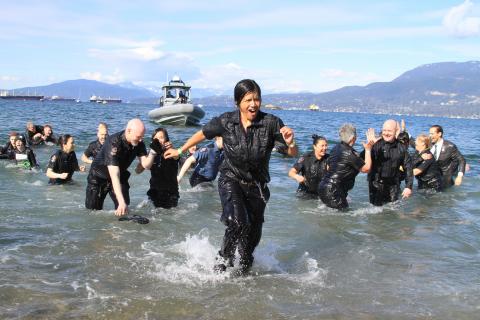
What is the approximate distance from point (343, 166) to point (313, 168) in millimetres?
1090

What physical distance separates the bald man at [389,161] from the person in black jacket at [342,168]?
385 mm

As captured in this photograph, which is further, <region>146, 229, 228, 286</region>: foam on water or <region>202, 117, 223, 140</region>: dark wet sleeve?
<region>146, 229, 228, 286</region>: foam on water

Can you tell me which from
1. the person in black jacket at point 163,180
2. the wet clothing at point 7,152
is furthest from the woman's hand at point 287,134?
the wet clothing at point 7,152

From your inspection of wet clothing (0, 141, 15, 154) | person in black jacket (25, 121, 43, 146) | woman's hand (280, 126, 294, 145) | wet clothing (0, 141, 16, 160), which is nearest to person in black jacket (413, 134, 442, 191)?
woman's hand (280, 126, 294, 145)

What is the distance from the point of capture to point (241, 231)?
16.8 feet

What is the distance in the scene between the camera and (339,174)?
894 cm

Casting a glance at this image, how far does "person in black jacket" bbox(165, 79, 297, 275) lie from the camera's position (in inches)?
195

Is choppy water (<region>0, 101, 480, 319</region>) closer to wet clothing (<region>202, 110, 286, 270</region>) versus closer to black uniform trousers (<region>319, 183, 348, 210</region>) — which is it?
black uniform trousers (<region>319, 183, 348, 210</region>)

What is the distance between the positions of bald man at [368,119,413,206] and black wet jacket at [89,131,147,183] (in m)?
4.29

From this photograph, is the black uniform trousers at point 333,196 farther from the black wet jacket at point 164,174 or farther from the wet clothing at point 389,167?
the black wet jacket at point 164,174

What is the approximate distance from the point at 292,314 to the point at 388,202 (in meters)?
5.62

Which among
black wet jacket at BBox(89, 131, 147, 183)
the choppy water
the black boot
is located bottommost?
the choppy water

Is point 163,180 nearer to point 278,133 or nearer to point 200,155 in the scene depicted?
point 200,155

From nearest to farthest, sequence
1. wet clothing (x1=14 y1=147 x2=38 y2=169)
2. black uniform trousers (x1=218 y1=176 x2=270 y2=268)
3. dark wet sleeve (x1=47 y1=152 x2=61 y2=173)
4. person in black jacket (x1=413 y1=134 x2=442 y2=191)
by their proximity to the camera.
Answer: black uniform trousers (x1=218 y1=176 x2=270 y2=268) < dark wet sleeve (x1=47 y1=152 x2=61 y2=173) < person in black jacket (x1=413 y1=134 x2=442 y2=191) < wet clothing (x1=14 y1=147 x2=38 y2=169)
